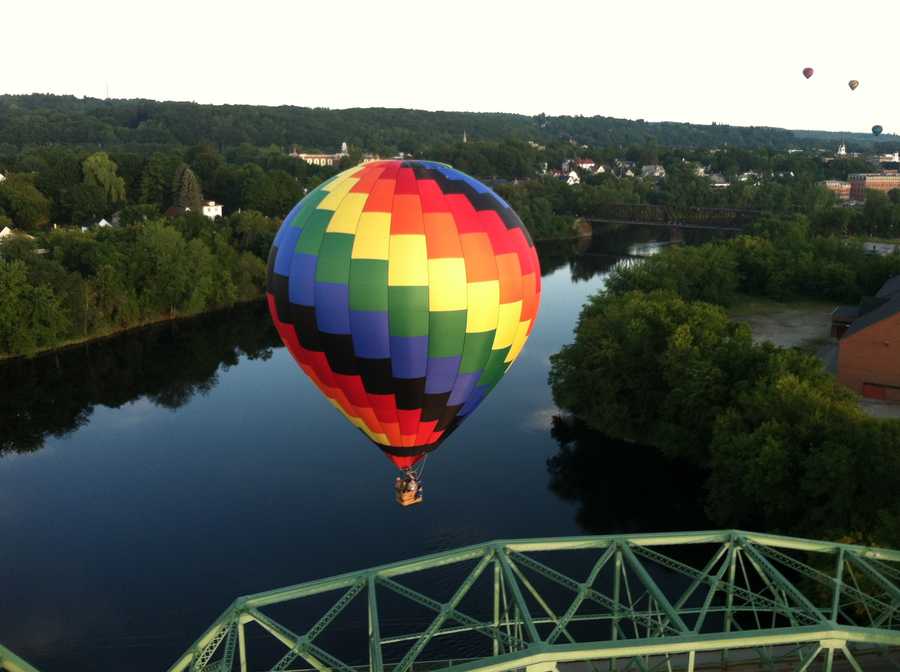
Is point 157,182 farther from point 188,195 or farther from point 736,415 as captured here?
point 736,415

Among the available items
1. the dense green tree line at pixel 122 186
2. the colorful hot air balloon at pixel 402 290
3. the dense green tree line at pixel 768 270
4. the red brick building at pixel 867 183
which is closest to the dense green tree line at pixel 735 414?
the dense green tree line at pixel 768 270

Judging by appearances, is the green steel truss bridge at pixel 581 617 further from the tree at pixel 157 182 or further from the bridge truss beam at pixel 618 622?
the tree at pixel 157 182

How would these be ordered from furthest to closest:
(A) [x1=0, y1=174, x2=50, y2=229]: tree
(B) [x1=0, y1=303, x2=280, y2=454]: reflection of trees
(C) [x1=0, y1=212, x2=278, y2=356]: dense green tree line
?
1. (A) [x1=0, y1=174, x2=50, y2=229]: tree
2. (C) [x1=0, y1=212, x2=278, y2=356]: dense green tree line
3. (B) [x1=0, y1=303, x2=280, y2=454]: reflection of trees

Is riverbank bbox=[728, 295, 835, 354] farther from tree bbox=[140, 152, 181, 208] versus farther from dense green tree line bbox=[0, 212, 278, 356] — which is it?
tree bbox=[140, 152, 181, 208]

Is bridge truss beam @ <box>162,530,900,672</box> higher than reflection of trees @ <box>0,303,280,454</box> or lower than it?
higher

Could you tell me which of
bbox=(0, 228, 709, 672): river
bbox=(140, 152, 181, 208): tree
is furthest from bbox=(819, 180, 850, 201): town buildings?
bbox=(0, 228, 709, 672): river

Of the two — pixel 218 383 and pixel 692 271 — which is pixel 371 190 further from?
pixel 692 271
